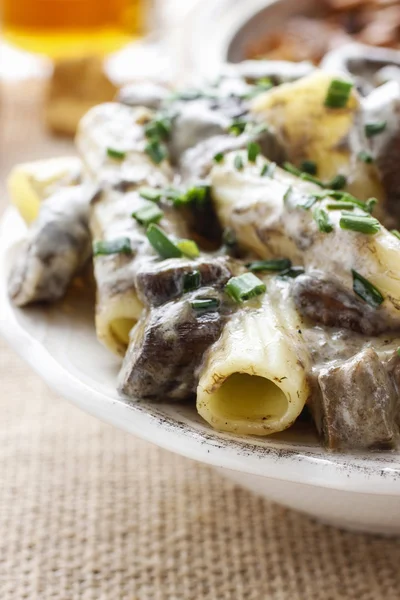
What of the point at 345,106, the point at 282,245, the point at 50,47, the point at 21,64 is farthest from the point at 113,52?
the point at 282,245

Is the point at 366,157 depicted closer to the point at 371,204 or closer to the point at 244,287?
the point at 371,204

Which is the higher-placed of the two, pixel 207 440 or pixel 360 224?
pixel 360 224

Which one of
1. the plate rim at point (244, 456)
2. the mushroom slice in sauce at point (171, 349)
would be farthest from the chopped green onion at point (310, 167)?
the plate rim at point (244, 456)

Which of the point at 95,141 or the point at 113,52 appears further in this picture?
the point at 113,52

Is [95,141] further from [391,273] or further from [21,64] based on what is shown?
[21,64]

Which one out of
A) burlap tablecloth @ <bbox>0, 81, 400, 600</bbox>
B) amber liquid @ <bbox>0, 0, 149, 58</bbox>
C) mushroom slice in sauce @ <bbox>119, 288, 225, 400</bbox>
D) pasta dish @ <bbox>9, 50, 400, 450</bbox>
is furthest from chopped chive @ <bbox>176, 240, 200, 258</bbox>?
amber liquid @ <bbox>0, 0, 149, 58</bbox>

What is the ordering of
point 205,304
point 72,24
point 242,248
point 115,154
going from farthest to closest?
point 72,24, point 115,154, point 242,248, point 205,304

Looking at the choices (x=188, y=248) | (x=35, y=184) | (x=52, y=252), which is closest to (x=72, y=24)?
(x=35, y=184)
